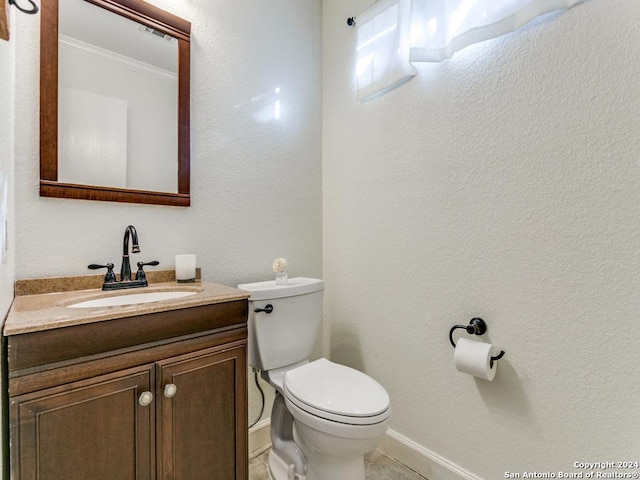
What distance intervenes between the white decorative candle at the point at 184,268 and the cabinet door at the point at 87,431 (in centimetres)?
51

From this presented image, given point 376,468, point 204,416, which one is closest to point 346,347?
point 376,468

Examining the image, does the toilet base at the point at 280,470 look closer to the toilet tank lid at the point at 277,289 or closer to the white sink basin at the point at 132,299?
the toilet tank lid at the point at 277,289

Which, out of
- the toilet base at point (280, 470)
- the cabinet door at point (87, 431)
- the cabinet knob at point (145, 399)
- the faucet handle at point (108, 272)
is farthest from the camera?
the toilet base at point (280, 470)

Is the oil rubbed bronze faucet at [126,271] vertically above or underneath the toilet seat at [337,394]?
above

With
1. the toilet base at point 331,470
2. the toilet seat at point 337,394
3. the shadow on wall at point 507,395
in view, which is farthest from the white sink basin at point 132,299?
the shadow on wall at point 507,395

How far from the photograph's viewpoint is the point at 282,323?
1.42m

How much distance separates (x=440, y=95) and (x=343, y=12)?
0.96 metres

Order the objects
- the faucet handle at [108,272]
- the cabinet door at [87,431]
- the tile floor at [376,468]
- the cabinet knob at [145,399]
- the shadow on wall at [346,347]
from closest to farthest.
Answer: the cabinet door at [87,431] < the cabinet knob at [145,399] < the faucet handle at [108,272] < the tile floor at [376,468] < the shadow on wall at [346,347]

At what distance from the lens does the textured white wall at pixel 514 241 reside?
99 centimetres

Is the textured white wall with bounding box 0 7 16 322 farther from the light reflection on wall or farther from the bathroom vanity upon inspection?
the light reflection on wall

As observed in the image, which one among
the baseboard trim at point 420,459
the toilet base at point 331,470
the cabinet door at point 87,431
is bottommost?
the baseboard trim at point 420,459

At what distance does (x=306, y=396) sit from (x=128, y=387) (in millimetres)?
611

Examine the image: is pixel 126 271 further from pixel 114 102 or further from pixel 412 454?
pixel 412 454

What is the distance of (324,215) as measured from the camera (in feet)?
6.62
